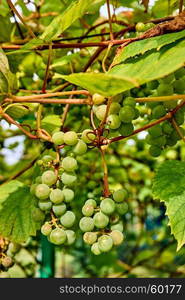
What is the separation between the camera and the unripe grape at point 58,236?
101cm

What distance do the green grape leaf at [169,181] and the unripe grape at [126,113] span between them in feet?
0.86

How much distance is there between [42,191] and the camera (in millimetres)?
1003

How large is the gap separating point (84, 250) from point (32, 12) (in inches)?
95.5

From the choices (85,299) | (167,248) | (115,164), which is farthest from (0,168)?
(85,299)

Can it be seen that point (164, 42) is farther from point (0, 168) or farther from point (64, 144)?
point (0, 168)

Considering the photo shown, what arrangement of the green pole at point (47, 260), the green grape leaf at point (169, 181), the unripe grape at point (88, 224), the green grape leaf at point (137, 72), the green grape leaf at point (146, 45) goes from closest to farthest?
1. the green grape leaf at point (137, 72)
2. the green grape leaf at point (146, 45)
3. the unripe grape at point (88, 224)
4. the green grape leaf at point (169, 181)
5. the green pole at point (47, 260)

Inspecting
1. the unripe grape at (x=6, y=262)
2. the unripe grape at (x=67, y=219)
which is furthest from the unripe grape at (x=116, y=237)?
the unripe grape at (x=6, y=262)

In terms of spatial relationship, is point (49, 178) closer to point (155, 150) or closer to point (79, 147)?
point (79, 147)

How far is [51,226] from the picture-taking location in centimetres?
105

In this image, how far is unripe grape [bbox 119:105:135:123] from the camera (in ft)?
3.05

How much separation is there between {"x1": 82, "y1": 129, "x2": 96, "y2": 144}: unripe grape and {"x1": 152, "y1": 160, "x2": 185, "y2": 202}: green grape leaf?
0.25m

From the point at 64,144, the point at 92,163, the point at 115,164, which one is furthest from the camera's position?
the point at 115,164

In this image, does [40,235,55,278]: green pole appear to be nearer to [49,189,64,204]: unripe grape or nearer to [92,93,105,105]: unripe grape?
[49,189,64,204]: unripe grape

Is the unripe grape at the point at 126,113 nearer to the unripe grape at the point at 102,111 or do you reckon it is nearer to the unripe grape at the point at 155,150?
the unripe grape at the point at 102,111
